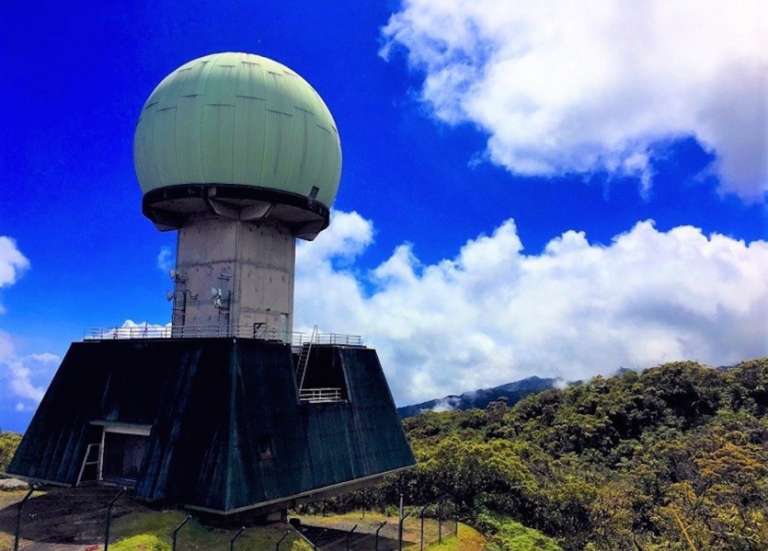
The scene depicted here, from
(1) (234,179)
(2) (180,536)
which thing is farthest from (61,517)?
(1) (234,179)

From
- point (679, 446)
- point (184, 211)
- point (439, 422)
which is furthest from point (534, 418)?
point (184, 211)

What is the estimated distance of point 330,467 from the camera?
22.8m

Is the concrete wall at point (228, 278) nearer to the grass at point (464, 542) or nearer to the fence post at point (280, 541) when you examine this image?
the fence post at point (280, 541)

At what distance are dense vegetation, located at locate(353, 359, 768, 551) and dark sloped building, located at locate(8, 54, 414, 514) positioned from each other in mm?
3495

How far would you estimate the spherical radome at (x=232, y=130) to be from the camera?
77.4 ft

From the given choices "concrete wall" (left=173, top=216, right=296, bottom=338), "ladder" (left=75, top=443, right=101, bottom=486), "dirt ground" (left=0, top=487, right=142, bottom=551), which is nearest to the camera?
"dirt ground" (left=0, top=487, right=142, bottom=551)

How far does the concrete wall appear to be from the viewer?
985 inches

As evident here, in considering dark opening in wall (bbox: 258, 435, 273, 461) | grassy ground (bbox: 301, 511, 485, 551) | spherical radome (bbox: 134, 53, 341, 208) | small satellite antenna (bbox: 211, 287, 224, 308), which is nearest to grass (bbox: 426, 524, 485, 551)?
grassy ground (bbox: 301, 511, 485, 551)

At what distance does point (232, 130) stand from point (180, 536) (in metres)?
14.1

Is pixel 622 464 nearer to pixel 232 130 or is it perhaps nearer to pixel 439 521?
pixel 439 521

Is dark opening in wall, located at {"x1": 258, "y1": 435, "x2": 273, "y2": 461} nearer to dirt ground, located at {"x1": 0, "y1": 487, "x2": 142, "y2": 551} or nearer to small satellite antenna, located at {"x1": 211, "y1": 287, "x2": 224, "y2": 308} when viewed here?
dirt ground, located at {"x1": 0, "y1": 487, "x2": 142, "y2": 551}

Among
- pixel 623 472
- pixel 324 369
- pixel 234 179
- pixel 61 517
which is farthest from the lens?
pixel 623 472

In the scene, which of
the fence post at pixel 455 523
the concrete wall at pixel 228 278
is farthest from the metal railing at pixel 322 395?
the fence post at pixel 455 523

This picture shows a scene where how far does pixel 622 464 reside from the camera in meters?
39.9
